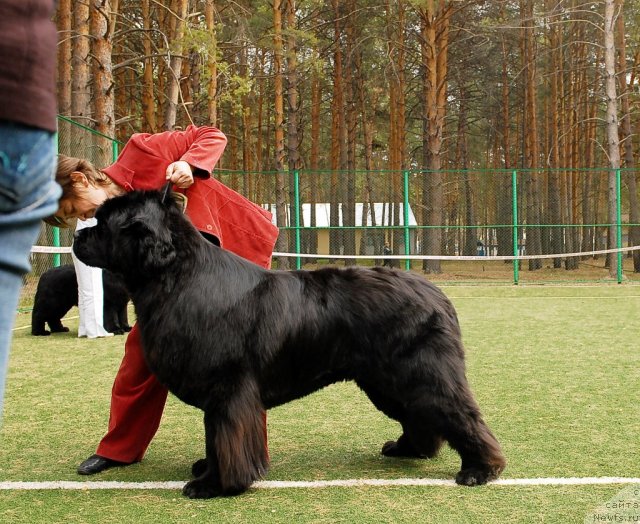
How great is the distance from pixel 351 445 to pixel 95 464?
1.37 metres

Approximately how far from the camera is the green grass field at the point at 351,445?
3119mm

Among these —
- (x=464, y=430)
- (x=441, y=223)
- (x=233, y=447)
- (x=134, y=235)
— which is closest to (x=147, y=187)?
(x=134, y=235)

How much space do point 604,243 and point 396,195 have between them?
9063 mm

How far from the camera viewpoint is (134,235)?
3.26 meters

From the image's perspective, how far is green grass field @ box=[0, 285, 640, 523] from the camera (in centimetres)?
312

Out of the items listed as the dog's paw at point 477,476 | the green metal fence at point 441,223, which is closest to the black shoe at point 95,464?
the dog's paw at point 477,476

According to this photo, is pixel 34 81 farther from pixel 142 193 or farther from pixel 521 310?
pixel 521 310

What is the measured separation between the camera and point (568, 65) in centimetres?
3294

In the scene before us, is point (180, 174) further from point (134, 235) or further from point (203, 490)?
point (203, 490)

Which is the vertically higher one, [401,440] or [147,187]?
[147,187]

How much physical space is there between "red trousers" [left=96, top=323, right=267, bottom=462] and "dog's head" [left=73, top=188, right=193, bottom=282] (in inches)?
24.1

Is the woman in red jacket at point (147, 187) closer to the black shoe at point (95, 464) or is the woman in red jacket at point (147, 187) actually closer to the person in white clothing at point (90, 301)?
the black shoe at point (95, 464)

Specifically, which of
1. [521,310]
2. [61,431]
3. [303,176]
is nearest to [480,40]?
[303,176]

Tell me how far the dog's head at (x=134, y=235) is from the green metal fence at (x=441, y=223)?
1535 centimetres
